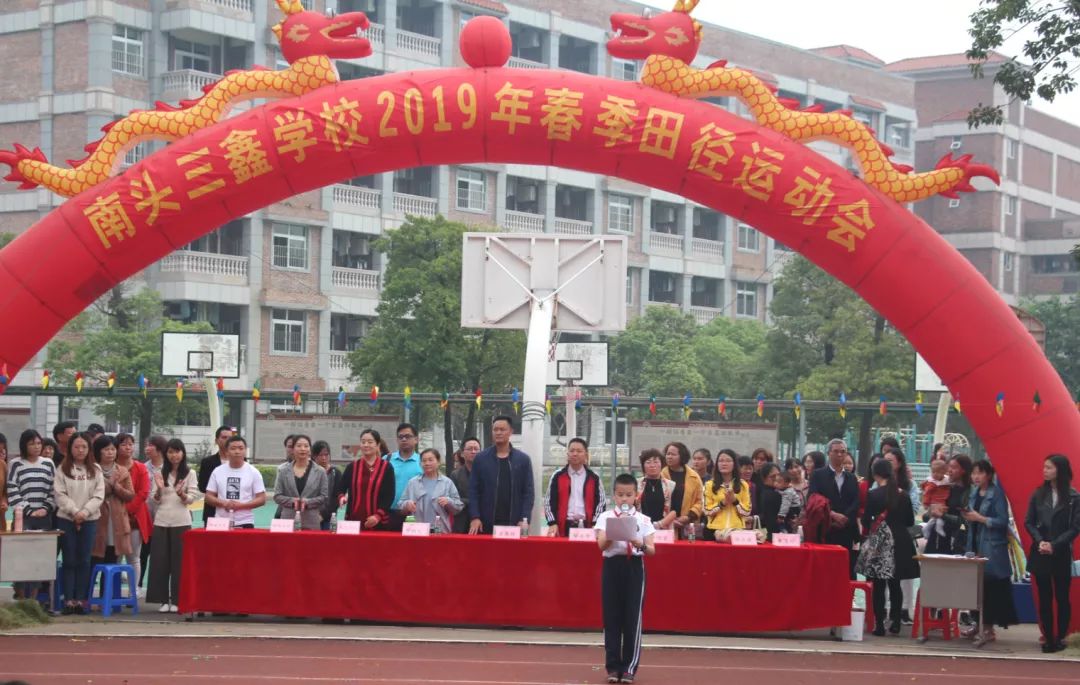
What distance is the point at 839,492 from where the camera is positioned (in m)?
12.6

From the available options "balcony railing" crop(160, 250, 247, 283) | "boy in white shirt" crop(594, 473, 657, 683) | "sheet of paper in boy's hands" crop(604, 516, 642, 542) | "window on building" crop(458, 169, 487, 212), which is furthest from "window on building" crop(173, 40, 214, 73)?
"sheet of paper in boy's hands" crop(604, 516, 642, 542)

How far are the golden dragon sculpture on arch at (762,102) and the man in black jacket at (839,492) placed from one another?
7.06 ft

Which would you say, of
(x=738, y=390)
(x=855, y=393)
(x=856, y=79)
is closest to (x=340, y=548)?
(x=855, y=393)

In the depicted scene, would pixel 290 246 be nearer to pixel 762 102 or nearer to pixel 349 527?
pixel 762 102

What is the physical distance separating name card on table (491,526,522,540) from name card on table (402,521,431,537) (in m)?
0.52

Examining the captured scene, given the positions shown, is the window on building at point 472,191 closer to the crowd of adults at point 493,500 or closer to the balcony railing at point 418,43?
the balcony railing at point 418,43

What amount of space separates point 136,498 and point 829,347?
86.5 ft

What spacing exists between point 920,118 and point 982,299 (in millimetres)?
62364

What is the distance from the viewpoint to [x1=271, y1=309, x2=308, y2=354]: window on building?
148 ft

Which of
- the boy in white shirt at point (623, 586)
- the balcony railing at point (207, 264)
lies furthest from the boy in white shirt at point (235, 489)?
the balcony railing at point (207, 264)

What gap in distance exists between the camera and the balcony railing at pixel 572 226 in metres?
51.8

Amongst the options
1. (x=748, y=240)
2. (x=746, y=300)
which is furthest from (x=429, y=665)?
(x=748, y=240)

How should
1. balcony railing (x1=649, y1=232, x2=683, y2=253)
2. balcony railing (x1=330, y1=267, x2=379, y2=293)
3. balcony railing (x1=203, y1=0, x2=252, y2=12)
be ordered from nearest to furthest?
balcony railing (x1=203, y1=0, x2=252, y2=12) < balcony railing (x1=330, y1=267, x2=379, y2=293) < balcony railing (x1=649, y1=232, x2=683, y2=253)

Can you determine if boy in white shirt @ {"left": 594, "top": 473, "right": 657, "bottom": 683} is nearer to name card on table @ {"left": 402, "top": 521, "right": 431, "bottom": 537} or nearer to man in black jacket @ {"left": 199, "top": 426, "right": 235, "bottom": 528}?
name card on table @ {"left": 402, "top": 521, "right": 431, "bottom": 537}
